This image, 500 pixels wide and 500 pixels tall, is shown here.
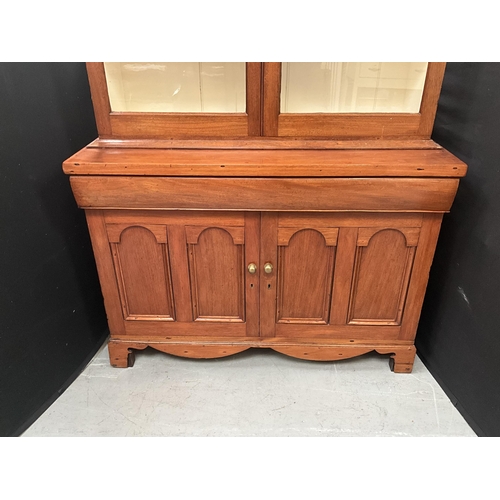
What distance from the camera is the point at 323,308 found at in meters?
1.56

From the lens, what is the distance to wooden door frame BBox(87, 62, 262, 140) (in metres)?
1.39

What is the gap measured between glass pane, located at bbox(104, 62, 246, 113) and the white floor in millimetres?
1022

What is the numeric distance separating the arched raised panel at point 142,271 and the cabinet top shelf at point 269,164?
231 mm

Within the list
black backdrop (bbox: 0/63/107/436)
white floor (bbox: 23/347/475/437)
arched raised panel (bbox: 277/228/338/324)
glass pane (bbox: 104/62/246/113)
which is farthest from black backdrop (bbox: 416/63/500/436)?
black backdrop (bbox: 0/63/107/436)

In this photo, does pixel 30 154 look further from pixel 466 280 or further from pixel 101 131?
pixel 466 280

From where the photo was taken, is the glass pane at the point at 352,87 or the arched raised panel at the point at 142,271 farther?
the arched raised panel at the point at 142,271

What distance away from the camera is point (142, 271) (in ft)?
4.98

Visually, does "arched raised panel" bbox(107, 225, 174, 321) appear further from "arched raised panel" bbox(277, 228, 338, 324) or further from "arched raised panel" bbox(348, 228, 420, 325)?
"arched raised panel" bbox(348, 228, 420, 325)

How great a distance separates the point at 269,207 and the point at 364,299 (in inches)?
20.5

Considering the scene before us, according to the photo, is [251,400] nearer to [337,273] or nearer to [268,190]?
[337,273]

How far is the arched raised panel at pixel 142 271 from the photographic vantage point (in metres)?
1.45

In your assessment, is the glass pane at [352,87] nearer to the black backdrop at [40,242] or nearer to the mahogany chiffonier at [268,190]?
the mahogany chiffonier at [268,190]

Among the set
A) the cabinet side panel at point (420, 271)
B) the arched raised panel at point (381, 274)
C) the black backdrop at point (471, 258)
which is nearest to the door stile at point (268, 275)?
the arched raised panel at point (381, 274)

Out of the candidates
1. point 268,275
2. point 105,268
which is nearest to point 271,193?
point 268,275
